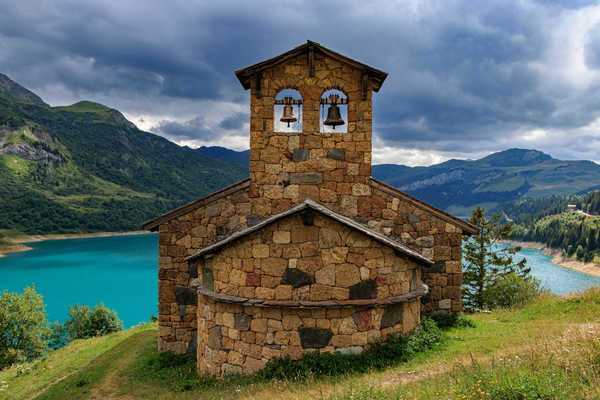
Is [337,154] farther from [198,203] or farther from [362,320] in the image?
[362,320]

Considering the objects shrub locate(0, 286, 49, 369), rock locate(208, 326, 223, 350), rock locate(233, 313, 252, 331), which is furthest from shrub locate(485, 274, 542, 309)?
shrub locate(0, 286, 49, 369)

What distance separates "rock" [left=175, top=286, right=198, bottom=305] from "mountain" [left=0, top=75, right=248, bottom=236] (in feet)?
306

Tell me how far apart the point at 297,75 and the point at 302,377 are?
6.67 meters

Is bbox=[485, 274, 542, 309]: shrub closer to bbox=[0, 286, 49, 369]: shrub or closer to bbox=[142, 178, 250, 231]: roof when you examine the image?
bbox=[142, 178, 250, 231]: roof

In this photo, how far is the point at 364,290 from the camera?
21.2 feet

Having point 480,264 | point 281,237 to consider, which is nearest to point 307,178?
point 281,237

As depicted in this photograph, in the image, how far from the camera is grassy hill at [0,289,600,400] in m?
4.05

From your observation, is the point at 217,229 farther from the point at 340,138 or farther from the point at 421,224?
the point at 421,224

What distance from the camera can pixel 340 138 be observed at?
855 cm

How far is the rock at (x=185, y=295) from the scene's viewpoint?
9.11 meters

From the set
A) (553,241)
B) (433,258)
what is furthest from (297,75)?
(553,241)

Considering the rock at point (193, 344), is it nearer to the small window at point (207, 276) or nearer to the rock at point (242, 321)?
the small window at point (207, 276)

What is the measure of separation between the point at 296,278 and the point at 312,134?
148 inches

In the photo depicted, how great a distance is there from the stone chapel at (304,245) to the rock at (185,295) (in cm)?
3
